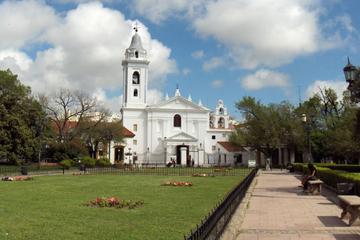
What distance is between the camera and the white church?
77.9 m

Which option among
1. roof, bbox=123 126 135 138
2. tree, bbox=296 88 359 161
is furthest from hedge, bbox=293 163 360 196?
roof, bbox=123 126 135 138

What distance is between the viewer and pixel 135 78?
8119 centimetres

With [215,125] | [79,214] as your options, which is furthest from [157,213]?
[215,125]

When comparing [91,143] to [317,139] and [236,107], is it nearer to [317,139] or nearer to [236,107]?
[236,107]

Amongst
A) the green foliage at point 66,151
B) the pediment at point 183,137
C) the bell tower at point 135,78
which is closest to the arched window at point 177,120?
the pediment at point 183,137

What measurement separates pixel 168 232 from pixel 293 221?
Answer: 354cm

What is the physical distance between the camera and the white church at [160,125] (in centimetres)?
7794

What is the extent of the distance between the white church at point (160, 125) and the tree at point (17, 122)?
28025 mm

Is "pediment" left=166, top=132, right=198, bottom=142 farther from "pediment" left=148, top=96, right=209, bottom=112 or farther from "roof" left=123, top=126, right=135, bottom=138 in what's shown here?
"roof" left=123, top=126, right=135, bottom=138

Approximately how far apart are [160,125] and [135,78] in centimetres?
1008

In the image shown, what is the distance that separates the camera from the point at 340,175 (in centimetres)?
→ 1803

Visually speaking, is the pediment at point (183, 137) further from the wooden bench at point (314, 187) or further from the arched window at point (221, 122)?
the wooden bench at point (314, 187)

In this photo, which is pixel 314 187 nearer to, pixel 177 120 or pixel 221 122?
pixel 177 120

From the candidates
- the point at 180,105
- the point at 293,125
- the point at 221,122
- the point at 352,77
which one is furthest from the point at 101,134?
the point at 352,77
